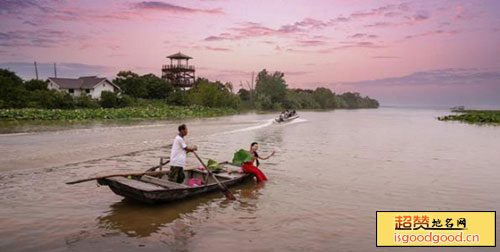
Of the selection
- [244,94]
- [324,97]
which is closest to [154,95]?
[244,94]

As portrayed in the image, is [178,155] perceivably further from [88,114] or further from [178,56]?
[178,56]

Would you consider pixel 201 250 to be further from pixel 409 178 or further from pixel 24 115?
pixel 24 115

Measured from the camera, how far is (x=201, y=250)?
6.51 metres

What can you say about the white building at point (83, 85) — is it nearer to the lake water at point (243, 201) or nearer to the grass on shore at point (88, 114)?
the grass on shore at point (88, 114)

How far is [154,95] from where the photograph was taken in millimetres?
59438

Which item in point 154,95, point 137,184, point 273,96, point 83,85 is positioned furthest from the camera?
point 273,96

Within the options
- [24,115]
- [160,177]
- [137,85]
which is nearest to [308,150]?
[160,177]

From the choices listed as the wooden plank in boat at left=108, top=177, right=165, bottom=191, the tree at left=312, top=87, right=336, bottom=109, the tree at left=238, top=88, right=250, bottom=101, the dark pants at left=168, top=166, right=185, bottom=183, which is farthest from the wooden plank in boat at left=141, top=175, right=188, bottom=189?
the tree at left=312, top=87, right=336, bottom=109

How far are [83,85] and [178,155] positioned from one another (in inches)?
2087

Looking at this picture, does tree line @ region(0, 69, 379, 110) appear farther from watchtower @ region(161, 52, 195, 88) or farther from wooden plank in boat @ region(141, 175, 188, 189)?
wooden plank in boat @ region(141, 175, 188, 189)

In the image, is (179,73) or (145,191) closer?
(145,191)

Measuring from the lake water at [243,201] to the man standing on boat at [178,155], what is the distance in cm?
86

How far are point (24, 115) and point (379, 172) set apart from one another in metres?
30.5

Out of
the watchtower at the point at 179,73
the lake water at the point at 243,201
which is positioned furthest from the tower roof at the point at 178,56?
the lake water at the point at 243,201
